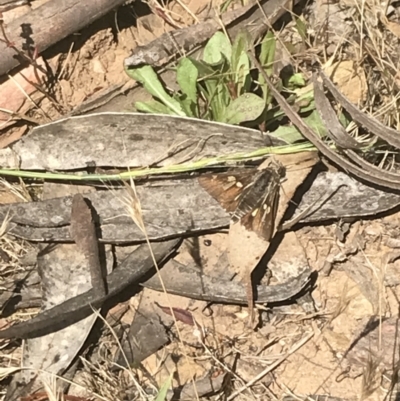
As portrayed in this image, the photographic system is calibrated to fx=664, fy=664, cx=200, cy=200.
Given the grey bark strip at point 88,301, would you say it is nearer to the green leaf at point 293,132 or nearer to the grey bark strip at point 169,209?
the grey bark strip at point 169,209

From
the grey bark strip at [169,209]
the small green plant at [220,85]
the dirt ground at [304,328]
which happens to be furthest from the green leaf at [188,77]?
the dirt ground at [304,328]

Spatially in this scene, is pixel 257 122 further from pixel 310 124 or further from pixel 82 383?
pixel 82 383

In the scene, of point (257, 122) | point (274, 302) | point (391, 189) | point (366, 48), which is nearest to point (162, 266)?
point (274, 302)

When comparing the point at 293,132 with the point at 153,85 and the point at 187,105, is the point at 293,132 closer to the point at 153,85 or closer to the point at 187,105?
the point at 187,105

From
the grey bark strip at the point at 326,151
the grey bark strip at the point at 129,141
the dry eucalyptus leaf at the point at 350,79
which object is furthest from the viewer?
the dry eucalyptus leaf at the point at 350,79

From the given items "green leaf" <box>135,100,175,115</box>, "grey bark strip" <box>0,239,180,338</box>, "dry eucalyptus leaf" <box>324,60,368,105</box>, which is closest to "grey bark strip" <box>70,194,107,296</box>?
"grey bark strip" <box>0,239,180,338</box>

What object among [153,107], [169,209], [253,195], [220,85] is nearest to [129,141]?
[153,107]

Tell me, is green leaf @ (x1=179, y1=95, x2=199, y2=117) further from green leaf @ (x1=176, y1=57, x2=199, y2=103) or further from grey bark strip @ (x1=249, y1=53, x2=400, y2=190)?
grey bark strip @ (x1=249, y1=53, x2=400, y2=190)
